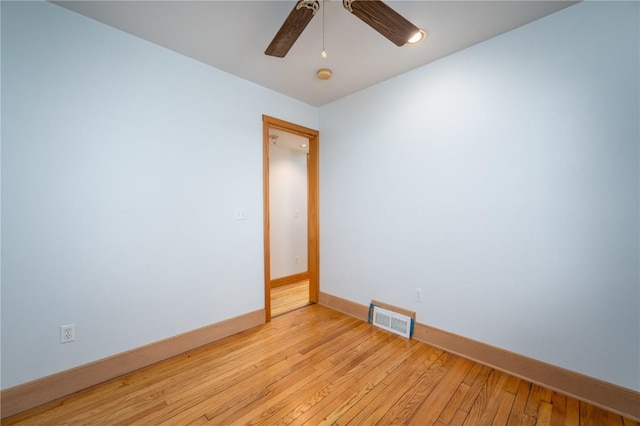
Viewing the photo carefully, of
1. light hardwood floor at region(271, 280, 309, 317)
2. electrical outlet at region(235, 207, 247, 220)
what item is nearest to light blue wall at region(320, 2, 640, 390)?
light hardwood floor at region(271, 280, 309, 317)

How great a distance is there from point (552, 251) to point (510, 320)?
60 centimetres

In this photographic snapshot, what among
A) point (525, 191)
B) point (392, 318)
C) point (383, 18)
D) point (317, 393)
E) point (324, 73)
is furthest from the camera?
point (392, 318)

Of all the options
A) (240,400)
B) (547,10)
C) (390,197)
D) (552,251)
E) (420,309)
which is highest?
(547,10)

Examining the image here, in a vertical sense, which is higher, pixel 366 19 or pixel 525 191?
pixel 366 19

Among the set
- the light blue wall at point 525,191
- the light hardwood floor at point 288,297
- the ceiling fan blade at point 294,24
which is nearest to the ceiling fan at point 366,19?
the ceiling fan blade at point 294,24

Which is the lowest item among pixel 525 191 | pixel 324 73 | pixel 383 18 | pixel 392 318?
pixel 392 318

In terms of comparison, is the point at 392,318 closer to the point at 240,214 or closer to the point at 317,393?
the point at 317,393

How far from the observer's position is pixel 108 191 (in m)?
1.86

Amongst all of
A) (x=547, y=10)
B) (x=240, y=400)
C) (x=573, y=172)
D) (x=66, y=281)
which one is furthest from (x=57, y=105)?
(x=573, y=172)

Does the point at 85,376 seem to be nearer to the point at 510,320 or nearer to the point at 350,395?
the point at 350,395

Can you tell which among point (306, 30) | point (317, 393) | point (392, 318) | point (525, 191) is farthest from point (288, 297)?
point (306, 30)

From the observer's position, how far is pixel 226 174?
2.51 m

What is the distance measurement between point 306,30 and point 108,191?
1901 mm

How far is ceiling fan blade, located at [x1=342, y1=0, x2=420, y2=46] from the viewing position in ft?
4.09
